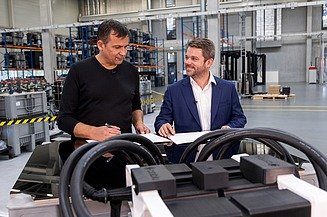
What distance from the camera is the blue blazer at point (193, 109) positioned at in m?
2.22

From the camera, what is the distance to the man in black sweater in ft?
5.87

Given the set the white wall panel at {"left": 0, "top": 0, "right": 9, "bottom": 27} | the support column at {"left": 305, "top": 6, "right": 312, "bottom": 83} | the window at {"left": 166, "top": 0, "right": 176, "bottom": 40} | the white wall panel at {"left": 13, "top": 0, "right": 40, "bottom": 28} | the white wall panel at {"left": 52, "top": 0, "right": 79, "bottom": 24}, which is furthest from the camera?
the window at {"left": 166, "top": 0, "right": 176, "bottom": 40}

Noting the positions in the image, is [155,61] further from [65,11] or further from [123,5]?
[65,11]

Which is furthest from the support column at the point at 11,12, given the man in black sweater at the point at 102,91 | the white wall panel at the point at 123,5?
the man in black sweater at the point at 102,91

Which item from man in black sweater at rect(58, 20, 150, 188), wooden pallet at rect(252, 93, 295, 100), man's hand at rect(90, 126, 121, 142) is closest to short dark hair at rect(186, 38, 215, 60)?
man in black sweater at rect(58, 20, 150, 188)

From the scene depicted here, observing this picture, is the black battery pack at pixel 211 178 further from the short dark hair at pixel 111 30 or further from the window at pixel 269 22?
the window at pixel 269 22

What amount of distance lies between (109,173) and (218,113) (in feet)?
3.70

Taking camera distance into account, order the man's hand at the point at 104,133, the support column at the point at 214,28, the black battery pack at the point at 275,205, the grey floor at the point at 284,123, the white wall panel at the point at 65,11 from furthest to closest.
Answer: the white wall panel at the point at 65,11, the support column at the point at 214,28, the grey floor at the point at 284,123, the man's hand at the point at 104,133, the black battery pack at the point at 275,205

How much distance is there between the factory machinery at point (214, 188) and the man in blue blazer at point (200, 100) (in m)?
1.37

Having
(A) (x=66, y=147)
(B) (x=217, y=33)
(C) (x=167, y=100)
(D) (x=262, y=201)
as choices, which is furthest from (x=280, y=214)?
(B) (x=217, y=33)

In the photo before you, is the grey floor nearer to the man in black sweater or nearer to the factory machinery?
the man in black sweater

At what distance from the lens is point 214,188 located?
66 cm

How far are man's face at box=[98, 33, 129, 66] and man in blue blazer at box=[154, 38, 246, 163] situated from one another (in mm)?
569

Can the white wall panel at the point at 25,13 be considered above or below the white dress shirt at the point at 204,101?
above
